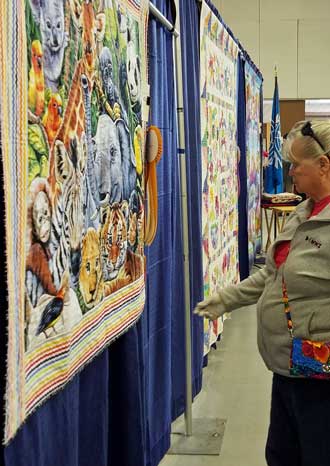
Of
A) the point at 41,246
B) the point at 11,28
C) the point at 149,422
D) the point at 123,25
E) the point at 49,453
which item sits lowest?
the point at 149,422

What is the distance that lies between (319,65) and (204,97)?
8017 millimetres

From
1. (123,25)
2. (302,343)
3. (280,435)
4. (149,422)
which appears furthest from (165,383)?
(123,25)

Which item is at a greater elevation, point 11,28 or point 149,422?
point 11,28

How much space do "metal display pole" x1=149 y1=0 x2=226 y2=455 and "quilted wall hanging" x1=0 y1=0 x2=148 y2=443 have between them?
0.68 metres

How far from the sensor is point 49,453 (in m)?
1.30

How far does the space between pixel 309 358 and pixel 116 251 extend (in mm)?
619

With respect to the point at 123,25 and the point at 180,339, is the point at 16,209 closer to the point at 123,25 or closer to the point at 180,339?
the point at 123,25

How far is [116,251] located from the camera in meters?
1.65

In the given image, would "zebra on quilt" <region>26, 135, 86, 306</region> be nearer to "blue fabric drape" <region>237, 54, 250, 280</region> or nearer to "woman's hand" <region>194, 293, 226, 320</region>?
"woman's hand" <region>194, 293, 226, 320</region>

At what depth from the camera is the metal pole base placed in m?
2.62

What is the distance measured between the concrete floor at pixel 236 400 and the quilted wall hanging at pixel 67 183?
1.12 meters

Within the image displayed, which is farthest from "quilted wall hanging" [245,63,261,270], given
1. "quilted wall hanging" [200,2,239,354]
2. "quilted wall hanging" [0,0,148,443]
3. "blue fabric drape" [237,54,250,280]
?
"quilted wall hanging" [0,0,148,443]

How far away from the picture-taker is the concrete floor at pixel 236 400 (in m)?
2.57

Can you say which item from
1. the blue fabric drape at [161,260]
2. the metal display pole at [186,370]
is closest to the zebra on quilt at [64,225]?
the blue fabric drape at [161,260]
